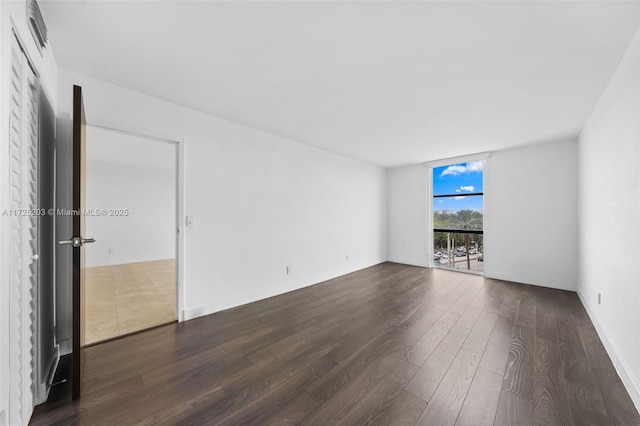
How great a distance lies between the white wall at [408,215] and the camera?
5438 mm

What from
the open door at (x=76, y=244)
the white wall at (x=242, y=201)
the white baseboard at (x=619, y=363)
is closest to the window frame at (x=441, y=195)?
the white wall at (x=242, y=201)

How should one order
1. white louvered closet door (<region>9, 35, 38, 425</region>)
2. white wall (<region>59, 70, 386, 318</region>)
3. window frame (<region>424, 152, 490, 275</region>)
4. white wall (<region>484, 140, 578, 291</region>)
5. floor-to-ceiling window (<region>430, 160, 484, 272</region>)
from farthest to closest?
1. floor-to-ceiling window (<region>430, 160, 484, 272</region>)
2. window frame (<region>424, 152, 490, 275</region>)
3. white wall (<region>484, 140, 578, 291</region>)
4. white wall (<region>59, 70, 386, 318</region>)
5. white louvered closet door (<region>9, 35, 38, 425</region>)

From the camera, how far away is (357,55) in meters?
1.81

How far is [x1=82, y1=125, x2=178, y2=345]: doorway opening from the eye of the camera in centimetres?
348

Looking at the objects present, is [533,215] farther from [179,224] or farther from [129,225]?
[129,225]

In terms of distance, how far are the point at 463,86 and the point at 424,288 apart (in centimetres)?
289

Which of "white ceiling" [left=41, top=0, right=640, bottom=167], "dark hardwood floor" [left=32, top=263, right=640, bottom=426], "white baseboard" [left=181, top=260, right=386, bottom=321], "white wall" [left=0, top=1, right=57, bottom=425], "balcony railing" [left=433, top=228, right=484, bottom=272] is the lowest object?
"dark hardwood floor" [left=32, top=263, right=640, bottom=426]

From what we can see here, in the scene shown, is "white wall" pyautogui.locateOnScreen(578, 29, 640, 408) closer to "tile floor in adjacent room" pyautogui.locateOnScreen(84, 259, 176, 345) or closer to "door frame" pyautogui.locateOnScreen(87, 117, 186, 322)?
"door frame" pyautogui.locateOnScreen(87, 117, 186, 322)

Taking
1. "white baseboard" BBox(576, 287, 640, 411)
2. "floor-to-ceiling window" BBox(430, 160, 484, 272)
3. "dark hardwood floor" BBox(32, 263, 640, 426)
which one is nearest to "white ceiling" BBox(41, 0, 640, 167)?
"floor-to-ceiling window" BBox(430, 160, 484, 272)

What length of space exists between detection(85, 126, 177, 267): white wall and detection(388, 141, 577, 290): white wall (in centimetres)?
637

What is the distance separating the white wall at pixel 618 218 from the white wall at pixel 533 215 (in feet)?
3.66

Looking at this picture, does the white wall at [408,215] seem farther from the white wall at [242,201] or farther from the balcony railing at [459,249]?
the white wall at [242,201]

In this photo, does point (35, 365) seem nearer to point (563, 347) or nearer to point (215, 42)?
point (215, 42)

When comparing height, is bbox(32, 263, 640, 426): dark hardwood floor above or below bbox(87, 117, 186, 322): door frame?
below
